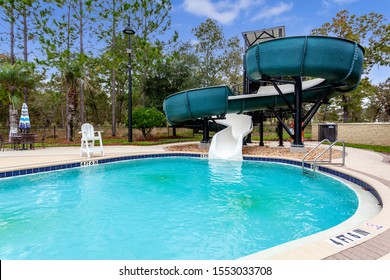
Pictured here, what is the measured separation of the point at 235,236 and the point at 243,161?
645 centimetres

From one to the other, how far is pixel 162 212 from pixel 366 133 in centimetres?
1758

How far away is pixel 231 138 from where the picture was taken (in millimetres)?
11914

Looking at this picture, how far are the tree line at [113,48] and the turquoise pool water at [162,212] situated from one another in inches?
358

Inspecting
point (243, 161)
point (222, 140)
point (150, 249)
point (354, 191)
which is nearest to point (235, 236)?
point (150, 249)

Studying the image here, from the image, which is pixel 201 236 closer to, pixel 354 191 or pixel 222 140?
pixel 354 191

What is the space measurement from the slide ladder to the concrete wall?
991cm

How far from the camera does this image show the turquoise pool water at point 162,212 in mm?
3186

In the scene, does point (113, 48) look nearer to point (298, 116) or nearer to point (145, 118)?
point (145, 118)

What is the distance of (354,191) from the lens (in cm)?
508

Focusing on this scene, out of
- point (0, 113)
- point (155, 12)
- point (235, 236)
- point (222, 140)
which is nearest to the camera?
point (235, 236)

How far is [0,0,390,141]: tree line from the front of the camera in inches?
712

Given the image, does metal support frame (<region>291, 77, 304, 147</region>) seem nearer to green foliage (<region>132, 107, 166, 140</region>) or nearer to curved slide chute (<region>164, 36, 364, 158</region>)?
curved slide chute (<region>164, 36, 364, 158</region>)

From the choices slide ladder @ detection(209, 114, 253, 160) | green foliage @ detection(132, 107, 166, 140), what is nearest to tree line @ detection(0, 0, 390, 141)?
slide ladder @ detection(209, 114, 253, 160)

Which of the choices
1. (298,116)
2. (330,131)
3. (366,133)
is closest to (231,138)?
(298,116)
